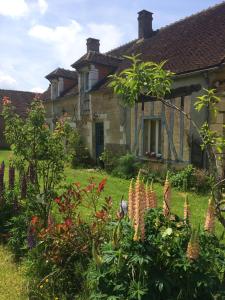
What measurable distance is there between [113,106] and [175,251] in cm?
1252

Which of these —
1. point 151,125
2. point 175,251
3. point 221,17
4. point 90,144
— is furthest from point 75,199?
point 90,144

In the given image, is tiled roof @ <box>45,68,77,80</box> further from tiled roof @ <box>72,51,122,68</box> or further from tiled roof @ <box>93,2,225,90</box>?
tiled roof @ <box>93,2,225,90</box>

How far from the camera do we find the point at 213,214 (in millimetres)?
3057

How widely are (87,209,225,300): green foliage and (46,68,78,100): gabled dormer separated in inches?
717

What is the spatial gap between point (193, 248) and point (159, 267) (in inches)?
13.9

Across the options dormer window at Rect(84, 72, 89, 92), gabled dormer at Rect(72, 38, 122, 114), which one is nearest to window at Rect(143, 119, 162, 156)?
gabled dormer at Rect(72, 38, 122, 114)

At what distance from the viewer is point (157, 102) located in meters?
12.6

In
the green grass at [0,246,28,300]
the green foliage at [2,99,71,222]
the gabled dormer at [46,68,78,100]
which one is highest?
the gabled dormer at [46,68,78,100]

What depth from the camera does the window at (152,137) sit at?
1286cm

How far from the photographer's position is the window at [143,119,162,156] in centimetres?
1286

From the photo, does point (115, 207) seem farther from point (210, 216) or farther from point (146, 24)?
point (146, 24)

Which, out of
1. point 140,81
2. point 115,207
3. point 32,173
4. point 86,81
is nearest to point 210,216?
point 140,81

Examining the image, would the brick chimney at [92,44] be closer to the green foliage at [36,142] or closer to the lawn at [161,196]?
the lawn at [161,196]

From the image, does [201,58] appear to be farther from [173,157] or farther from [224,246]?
[224,246]
